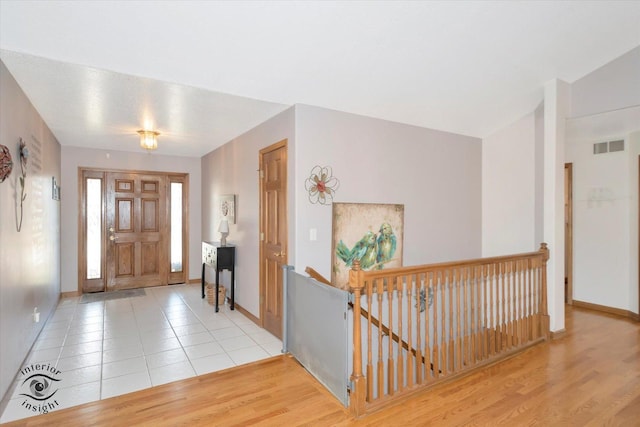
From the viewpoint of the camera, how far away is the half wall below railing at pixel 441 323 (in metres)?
2.36

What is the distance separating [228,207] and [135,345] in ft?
6.97

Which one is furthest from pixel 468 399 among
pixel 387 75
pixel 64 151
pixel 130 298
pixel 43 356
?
pixel 64 151

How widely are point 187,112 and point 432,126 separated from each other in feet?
9.43

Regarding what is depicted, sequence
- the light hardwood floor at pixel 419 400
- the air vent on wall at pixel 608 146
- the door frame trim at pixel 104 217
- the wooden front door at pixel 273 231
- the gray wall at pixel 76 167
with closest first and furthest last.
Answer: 1. the light hardwood floor at pixel 419 400
2. the wooden front door at pixel 273 231
3. the air vent on wall at pixel 608 146
4. the gray wall at pixel 76 167
5. the door frame trim at pixel 104 217

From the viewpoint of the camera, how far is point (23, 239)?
A: 9.60 feet

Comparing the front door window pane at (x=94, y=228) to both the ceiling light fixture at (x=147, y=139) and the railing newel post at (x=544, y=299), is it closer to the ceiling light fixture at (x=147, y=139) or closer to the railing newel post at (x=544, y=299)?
the ceiling light fixture at (x=147, y=139)

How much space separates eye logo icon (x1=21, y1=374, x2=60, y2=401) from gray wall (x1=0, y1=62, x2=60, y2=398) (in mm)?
147

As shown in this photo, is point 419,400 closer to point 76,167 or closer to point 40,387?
point 40,387

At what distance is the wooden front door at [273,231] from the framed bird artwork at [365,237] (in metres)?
0.55

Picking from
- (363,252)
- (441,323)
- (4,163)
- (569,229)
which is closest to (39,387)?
(4,163)

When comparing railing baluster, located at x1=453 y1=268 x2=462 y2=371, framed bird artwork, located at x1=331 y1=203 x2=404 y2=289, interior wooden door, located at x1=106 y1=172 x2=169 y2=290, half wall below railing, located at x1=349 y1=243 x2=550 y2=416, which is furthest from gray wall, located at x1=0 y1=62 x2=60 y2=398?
railing baluster, located at x1=453 y1=268 x2=462 y2=371

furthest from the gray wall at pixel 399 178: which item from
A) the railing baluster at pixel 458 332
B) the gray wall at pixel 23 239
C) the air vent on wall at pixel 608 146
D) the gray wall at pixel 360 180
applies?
the gray wall at pixel 23 239

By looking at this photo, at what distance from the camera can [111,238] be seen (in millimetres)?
5695

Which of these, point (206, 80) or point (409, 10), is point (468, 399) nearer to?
point (409, 10)
